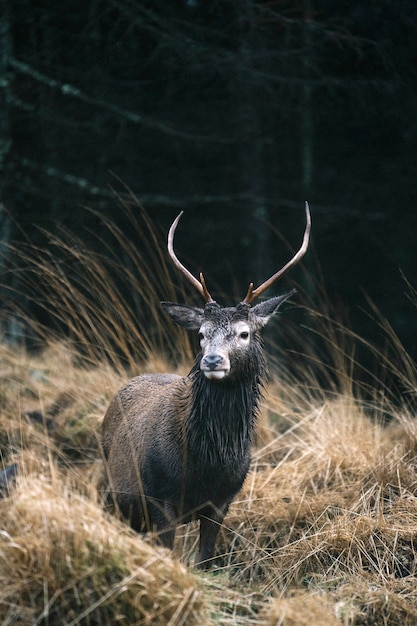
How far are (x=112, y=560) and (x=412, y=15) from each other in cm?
631

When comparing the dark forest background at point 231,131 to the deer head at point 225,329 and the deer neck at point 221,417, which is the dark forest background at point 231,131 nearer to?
the deer head at point 225,329

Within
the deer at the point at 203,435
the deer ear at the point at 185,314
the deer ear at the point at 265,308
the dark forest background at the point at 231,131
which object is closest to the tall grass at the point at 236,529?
the deer at the point at 203,435

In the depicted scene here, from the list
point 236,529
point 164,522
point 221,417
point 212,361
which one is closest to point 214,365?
point 212,361

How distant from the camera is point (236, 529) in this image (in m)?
4.27

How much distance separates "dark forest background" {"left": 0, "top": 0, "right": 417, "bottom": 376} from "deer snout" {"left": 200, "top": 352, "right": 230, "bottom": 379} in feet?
13.3

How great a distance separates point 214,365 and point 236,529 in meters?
1.28

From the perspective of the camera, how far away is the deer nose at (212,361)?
342 cm

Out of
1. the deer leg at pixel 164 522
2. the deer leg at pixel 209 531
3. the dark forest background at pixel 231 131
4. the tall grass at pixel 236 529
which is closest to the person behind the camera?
the tall grass at pixel 236 529

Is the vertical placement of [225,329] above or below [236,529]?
above

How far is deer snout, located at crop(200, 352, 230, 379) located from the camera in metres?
3.42

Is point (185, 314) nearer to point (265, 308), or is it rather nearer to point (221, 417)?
point (265, 308)

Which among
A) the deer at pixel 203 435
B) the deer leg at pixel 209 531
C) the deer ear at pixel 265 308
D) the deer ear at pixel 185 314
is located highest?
the deer ear at pixel 265 308

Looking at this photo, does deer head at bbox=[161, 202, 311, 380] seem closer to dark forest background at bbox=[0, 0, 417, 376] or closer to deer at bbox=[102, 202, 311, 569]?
deer at bbox=[102, 202, 311, 569]

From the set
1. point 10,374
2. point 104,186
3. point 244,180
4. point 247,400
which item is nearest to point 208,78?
point 244,180
